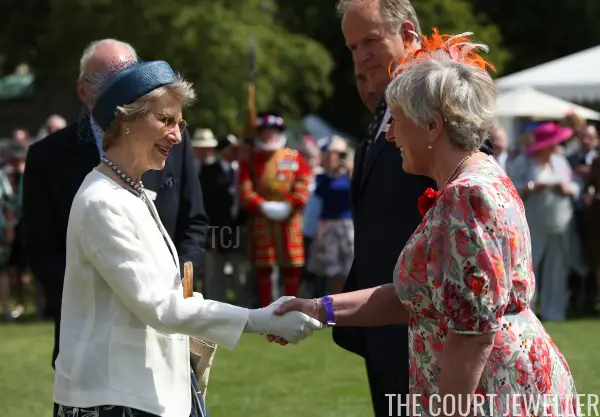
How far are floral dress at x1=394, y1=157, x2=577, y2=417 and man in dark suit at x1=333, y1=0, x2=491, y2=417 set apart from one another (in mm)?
1118

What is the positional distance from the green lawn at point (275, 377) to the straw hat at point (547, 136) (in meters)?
2.09

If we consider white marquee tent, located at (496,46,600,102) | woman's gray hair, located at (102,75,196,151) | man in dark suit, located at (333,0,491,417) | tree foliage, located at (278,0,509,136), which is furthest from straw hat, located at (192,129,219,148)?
tree foliage, located at (278,0,509,136)

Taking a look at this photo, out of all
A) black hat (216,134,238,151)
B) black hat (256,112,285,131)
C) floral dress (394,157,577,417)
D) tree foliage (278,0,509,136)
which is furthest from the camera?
tree foliage (278,0,509,136)

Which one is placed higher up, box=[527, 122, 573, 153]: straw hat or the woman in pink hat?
box=[527, 122, 573, 153]: straw hat

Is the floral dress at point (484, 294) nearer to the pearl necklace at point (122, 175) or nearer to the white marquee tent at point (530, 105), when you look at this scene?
the pearl necklace at point (122, 175)

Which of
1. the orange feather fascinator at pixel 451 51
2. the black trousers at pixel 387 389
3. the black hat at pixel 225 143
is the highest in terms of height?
the black hat at pixel 225 143

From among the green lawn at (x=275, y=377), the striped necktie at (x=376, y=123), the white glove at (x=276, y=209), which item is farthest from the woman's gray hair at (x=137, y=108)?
the white glove at (x=276, y=209)

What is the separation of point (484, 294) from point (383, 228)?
1580 millimetres

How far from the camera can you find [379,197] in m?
4.95

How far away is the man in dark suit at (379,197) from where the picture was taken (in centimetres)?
485

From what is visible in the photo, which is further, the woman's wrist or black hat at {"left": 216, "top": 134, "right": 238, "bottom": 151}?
black hat at {"left": 216, "top": 134, "right": 238, "bottom": 151}

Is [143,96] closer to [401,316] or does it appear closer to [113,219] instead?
[113,219]

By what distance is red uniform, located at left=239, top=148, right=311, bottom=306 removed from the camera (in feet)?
45.1

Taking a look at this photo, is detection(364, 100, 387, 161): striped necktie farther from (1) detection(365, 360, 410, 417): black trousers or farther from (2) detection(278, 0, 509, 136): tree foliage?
(2) detection(278, 0, 509, 136): tree foliage
